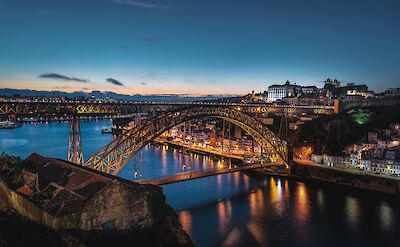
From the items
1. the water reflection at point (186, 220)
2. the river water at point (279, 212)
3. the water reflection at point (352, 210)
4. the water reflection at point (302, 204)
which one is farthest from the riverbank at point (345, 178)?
the water reflection at point (186, 220)

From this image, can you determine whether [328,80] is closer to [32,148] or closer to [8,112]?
[32,148]

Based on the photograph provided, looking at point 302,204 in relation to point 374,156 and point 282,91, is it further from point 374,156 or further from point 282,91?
point 282,91

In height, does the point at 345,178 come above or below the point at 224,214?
above

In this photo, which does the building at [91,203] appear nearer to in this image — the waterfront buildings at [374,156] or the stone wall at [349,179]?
the stone wall at [349,179]

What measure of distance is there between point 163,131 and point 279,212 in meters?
6.68

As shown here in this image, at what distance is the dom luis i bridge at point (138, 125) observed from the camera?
45.9ft

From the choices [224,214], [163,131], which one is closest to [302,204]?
[224,214]

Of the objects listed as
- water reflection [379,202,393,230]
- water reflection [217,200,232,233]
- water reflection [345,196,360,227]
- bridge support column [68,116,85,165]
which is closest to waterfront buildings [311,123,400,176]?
water reflection [345,196,360,227]

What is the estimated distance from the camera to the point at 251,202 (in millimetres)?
17906

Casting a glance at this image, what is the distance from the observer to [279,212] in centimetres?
1636

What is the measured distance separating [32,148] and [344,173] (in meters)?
27.1

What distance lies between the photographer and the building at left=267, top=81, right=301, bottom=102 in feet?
218

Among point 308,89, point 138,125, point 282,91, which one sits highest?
point 308,89

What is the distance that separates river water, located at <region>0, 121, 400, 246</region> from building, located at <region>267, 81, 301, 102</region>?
45478mm
